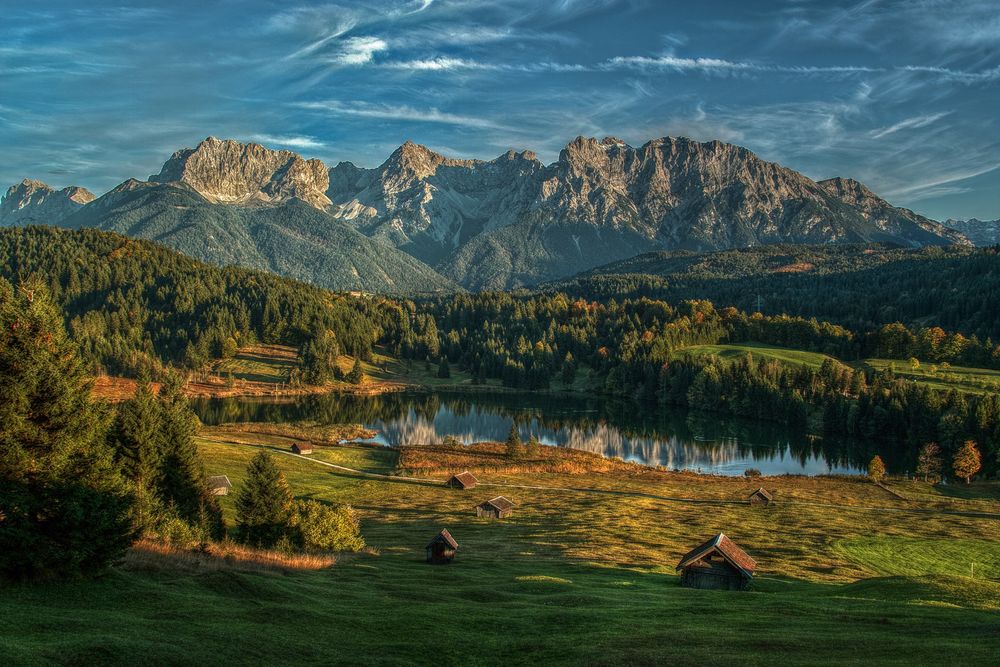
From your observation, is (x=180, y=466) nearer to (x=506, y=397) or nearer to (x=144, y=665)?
(x=144, y=665)

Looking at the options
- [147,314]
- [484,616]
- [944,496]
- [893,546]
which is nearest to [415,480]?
[893,546]

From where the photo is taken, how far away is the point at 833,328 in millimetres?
197000

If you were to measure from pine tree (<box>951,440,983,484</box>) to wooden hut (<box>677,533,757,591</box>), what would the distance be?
6843 cm

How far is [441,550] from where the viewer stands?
149ft

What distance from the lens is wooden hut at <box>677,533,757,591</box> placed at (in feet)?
137

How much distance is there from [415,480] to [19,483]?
212 feet

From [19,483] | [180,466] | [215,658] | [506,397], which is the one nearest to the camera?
[215,658]

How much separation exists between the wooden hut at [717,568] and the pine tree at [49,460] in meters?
33.1

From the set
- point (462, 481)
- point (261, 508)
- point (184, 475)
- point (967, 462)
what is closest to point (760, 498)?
point (462, 481)

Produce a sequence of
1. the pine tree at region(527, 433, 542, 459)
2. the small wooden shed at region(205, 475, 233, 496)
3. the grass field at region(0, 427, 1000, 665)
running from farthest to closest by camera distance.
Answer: the pine tree at region(527, 433, 542, 459) → the small wooden shed at region(205, 475, 233, 496) → the grass field at region(0, 427, 1000, 665)

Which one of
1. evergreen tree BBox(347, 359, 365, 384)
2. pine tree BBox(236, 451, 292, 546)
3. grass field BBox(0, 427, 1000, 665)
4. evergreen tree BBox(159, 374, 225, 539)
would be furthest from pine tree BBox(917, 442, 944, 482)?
evergreen tree BBox(347, 359, 365, 384)

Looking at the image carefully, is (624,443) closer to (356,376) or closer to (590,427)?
(590,427)

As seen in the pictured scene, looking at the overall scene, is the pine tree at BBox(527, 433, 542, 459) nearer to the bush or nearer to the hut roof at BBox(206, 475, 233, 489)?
the hut roof at BBox(206, 475, 233, 489)

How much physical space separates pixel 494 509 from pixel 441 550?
2160 centimetres
